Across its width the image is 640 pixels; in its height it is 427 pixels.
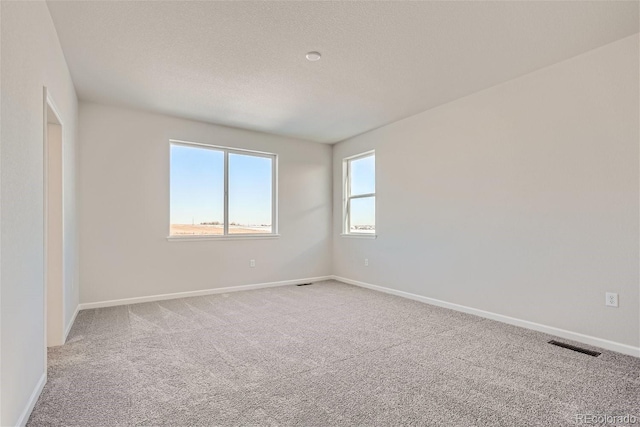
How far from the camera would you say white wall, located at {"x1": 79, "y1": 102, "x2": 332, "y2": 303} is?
400cm

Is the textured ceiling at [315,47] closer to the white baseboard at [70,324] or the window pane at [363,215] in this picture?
the window pane at [363,215]

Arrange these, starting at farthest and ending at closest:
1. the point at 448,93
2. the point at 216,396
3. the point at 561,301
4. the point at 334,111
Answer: the point at 334,111 < the point at 448,93 < the point at 561,301 < the point at 216,396

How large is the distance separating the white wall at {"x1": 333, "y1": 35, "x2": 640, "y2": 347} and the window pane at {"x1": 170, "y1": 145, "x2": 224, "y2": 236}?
2.61m

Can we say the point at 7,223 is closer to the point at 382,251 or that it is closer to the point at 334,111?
the point at 334,111

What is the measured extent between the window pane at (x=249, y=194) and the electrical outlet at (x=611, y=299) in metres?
4.20

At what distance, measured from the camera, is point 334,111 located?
4270 millimetres

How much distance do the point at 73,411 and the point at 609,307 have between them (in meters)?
3.77

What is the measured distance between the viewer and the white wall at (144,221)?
13.1 feet

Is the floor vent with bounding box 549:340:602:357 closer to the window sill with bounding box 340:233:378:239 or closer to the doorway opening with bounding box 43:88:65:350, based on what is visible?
the window sill with bounding box 340:233:378:239

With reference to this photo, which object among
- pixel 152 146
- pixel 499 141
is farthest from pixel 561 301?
pixel 152 146

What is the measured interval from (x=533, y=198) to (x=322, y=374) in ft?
8.30

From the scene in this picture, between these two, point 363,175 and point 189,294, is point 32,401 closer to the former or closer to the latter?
point 189,294

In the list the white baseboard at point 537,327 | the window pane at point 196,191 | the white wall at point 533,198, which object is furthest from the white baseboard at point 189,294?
the white wall at point 533,198

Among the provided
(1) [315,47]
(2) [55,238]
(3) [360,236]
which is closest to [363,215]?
(3) [360,236]
